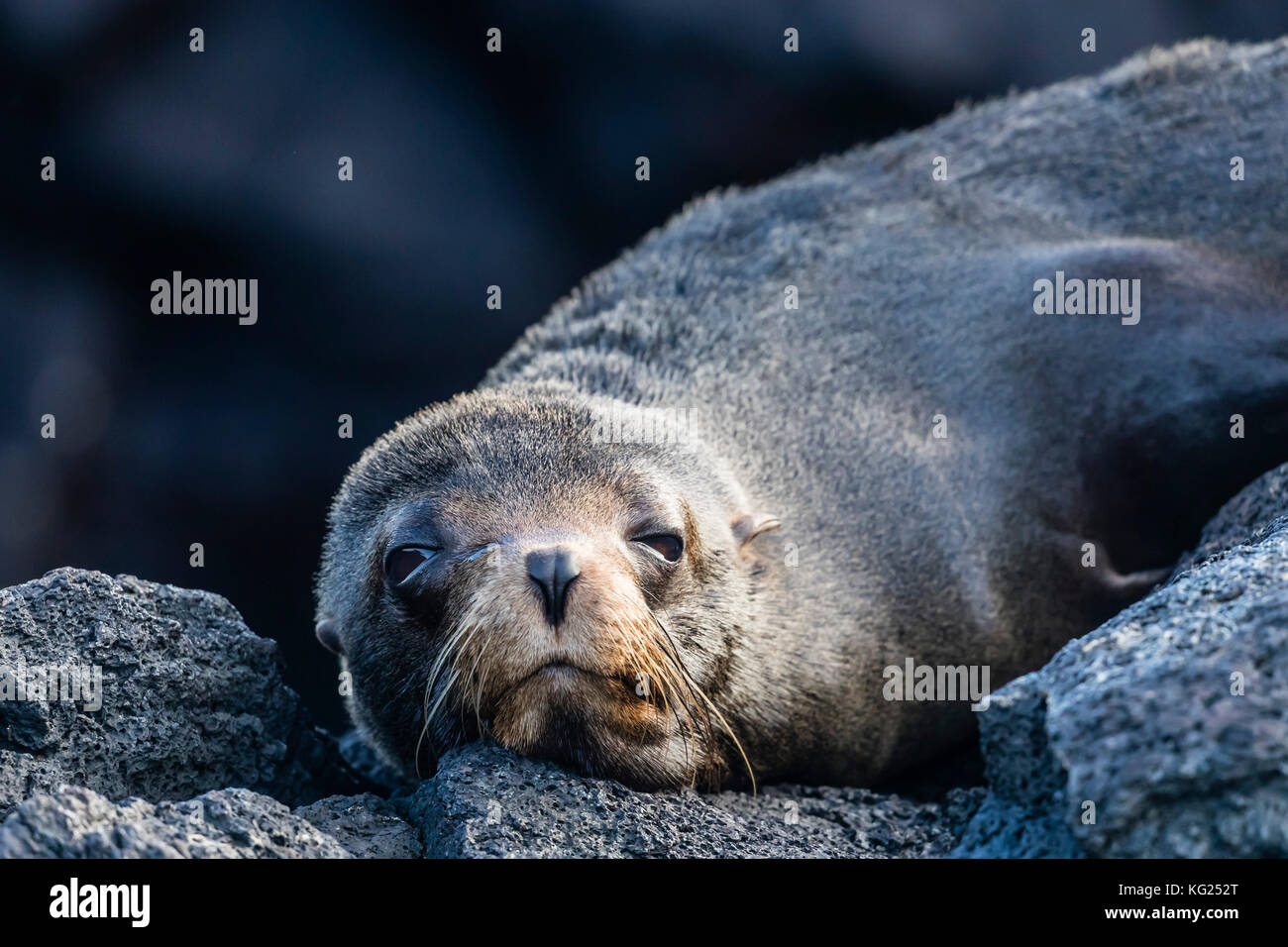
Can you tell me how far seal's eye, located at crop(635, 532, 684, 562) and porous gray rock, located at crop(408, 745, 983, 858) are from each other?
92 cm

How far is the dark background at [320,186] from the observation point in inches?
475

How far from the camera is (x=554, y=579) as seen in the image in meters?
4.42

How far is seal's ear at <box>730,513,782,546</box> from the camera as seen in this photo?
231 inches

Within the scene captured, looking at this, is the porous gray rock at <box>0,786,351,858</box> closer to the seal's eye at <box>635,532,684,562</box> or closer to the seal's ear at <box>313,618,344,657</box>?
the seal's eye at <box>635,532,684,562</box>

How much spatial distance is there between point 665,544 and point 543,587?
3.21ft

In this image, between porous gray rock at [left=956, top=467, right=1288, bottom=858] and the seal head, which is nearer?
porous gray rock at [left=956, top=467, right=1288, bottom=858]

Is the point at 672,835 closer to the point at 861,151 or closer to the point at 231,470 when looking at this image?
the point at 861,151
